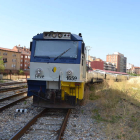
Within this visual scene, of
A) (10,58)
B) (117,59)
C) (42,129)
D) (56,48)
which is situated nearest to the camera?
(42,129)

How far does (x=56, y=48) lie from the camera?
747 centimetres

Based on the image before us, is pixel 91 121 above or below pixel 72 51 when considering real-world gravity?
below

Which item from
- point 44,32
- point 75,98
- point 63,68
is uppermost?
point 44,32

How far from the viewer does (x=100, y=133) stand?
17.0 ft

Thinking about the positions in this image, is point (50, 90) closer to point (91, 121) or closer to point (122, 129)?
point (91, 121)

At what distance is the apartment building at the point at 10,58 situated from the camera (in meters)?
65.2

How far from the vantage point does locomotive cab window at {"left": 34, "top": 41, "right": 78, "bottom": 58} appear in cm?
734

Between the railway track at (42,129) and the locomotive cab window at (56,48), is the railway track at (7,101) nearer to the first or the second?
the railway track at (42,129)

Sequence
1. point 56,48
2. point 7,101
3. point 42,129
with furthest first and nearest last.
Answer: point 7,101 < point 56,48 < point 42,129

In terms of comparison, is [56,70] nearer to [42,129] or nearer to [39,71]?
[39,71]

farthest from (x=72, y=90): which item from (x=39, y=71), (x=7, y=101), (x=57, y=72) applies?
(x=7, y=101)

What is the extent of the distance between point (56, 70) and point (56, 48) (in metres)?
0.99

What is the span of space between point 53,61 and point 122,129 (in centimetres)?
369

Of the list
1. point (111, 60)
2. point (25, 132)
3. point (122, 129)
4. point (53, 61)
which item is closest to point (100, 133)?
point (122, 129)
